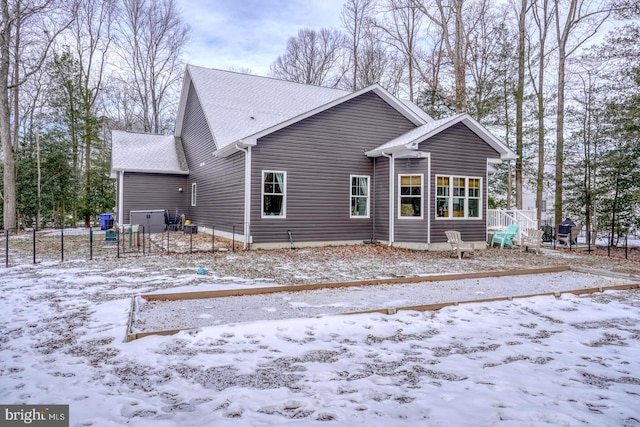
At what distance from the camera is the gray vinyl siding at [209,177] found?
491 inches

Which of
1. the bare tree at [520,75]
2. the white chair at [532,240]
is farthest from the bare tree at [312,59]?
the white chair at [532,240]

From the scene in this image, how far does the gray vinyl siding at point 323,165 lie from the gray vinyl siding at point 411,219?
1117 millimetres

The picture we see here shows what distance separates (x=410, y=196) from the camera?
1221 centimetres

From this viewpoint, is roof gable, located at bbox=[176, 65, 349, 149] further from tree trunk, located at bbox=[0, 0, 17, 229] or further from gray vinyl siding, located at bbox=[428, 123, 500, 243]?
tree trunk, located at bbox=[0, 0, 17, 229]

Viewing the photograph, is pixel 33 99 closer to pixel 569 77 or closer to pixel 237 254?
pixel 237 254

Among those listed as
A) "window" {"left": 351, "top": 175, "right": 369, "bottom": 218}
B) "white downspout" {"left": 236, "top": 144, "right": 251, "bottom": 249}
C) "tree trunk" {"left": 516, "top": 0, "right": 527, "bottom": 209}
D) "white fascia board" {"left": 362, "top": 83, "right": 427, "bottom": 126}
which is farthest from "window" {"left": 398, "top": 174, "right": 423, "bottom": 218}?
"tree trunk" {"left": 516, "top": 0, "right": 527, "bottom": 209}

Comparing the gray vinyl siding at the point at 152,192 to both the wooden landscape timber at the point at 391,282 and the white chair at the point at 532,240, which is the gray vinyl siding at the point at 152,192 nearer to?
the wooden landscape timber at the point at 391,282

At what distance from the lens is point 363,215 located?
13188mm

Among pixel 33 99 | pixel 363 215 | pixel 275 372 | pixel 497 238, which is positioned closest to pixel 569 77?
pixel 497 238

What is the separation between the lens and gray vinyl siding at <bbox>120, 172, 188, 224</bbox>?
→ 56.2 feet

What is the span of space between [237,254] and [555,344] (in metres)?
8.10

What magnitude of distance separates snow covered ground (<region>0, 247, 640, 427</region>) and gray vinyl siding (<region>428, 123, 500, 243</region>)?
6.44 m

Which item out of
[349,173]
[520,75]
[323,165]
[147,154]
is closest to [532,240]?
[349,173]

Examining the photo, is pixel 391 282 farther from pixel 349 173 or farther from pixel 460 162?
pixel 460 162
